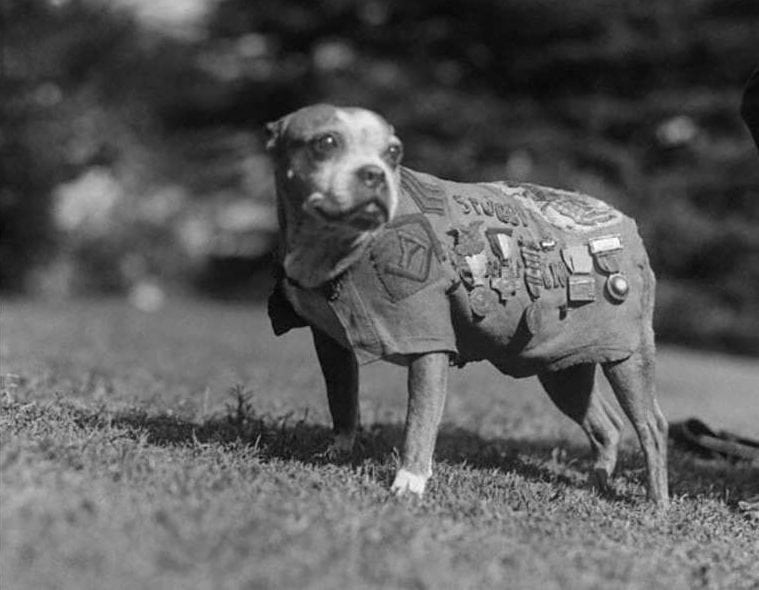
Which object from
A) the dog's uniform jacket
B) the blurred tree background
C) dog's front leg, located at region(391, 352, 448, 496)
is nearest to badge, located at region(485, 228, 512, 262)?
the dog's uniform jacket

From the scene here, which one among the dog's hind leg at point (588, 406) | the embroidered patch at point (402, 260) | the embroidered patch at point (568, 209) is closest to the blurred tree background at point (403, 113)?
the dog's hind leg at point (588, 406)

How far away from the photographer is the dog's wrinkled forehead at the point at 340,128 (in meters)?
4.56

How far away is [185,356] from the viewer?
11305 millimetres

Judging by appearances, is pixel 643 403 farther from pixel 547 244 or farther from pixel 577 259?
pixel 547 244

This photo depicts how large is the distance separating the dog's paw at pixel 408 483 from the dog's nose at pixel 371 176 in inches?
43.5

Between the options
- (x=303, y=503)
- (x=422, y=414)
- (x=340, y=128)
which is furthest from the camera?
(x=422, y=414)

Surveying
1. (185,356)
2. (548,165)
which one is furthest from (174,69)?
(185,356)

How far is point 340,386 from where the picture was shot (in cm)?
550

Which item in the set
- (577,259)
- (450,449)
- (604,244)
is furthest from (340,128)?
(450,449)

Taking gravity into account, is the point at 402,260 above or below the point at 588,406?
above

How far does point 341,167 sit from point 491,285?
84 centimetres

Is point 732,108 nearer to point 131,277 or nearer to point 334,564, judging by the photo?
point 131,277

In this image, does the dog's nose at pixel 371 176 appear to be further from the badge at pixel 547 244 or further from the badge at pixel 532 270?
the badge at pixel 547 244

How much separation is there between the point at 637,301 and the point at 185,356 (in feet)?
21.3
